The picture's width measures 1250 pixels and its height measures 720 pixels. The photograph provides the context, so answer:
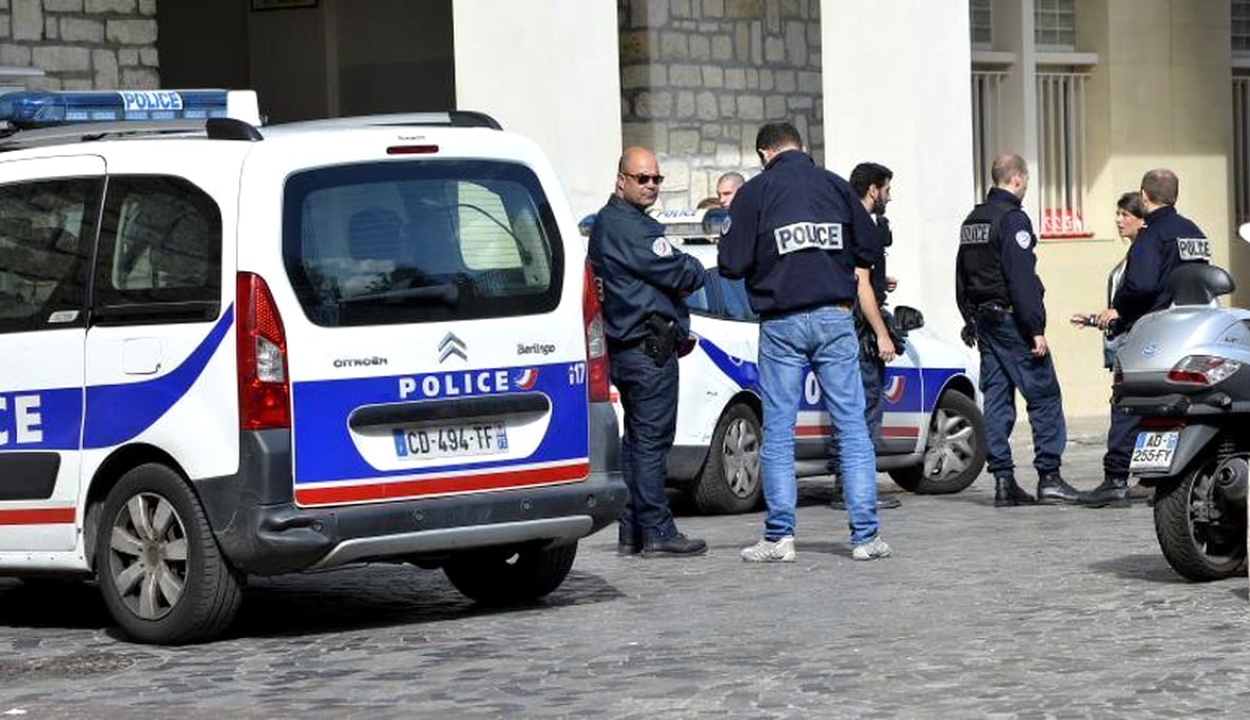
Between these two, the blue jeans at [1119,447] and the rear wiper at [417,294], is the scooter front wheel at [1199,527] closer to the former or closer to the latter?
the rear wiper at [417,294]

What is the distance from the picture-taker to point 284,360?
997 centimetres

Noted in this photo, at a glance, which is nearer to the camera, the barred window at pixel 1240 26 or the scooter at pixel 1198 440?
the scooter at pixel 1198 440

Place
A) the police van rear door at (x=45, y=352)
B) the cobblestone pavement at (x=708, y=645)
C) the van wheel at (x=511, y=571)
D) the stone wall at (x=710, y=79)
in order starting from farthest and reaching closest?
the stone wall at (x=710, y=79) < the van wheel at (x=511, y=571) < the police van rear door at (x=45, y=352) < the cobblestone pavement at (x=708, y=645)

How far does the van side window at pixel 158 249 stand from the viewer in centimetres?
1011

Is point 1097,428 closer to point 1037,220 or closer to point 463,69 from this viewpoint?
point 1037,220

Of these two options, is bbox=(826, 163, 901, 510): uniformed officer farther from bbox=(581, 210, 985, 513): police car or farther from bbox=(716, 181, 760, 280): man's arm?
bbox=(716, 181, 760, 280): man's arm

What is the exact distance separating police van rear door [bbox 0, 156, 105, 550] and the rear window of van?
3.08 feet

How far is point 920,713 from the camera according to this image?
8.02 m

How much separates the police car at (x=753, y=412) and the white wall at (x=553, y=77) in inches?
118

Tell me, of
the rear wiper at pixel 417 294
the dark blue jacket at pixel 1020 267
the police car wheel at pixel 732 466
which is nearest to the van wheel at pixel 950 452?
the dark blue jacket at pixel 1020 267

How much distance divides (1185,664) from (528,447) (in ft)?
9.14

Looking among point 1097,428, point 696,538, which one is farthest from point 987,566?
point 1097,428

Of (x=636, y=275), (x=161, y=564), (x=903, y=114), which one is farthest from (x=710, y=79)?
(x=161, y=564)

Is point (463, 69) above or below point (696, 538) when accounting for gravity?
above
